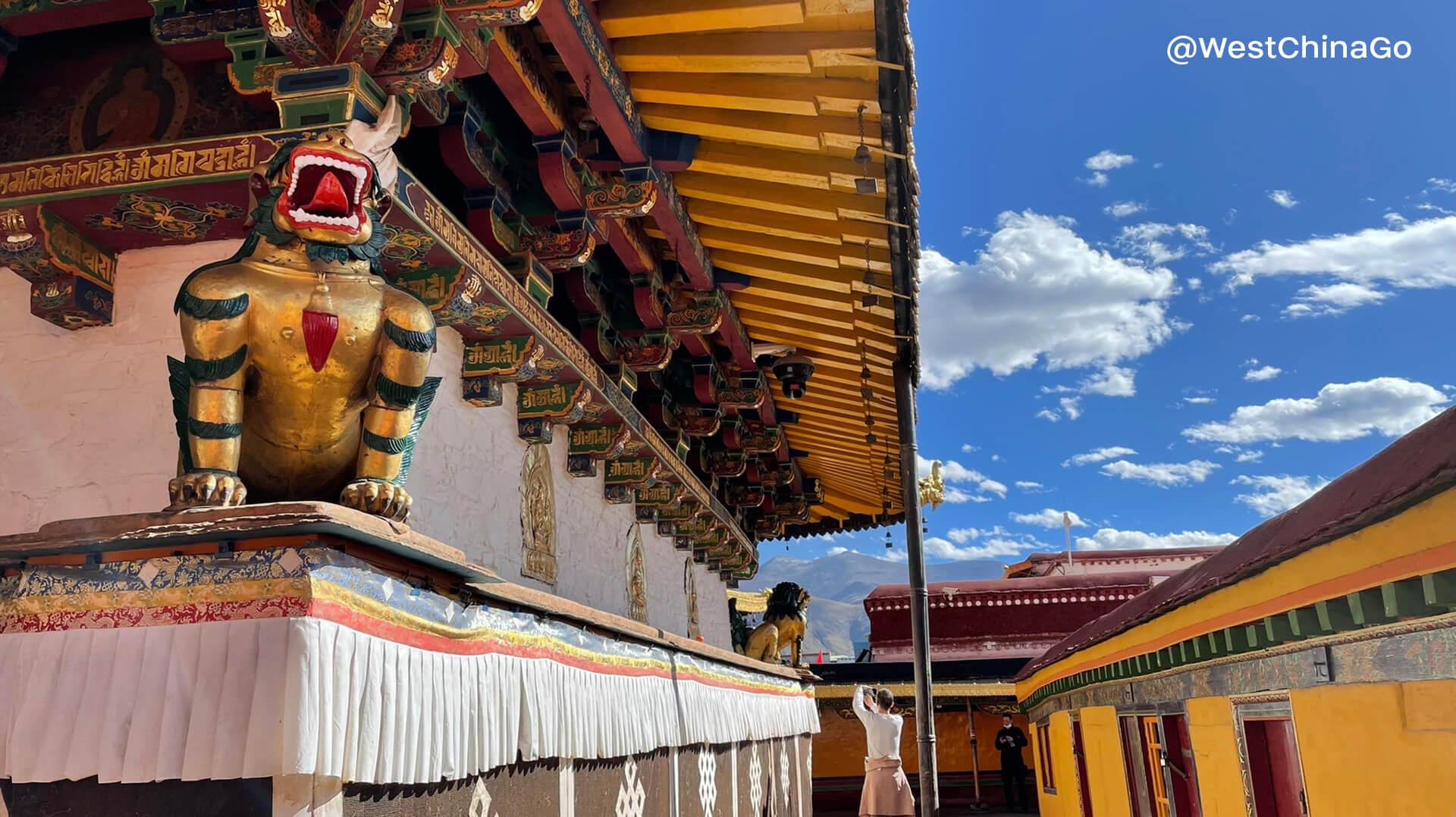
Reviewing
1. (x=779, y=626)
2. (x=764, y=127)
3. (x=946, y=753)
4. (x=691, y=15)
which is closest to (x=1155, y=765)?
(x=764, y=127)

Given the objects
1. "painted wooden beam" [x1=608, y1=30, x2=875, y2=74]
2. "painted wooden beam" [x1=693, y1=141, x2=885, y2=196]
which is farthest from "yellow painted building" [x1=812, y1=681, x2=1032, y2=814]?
"painted wooden beam" [x1=608, y1=30, x2=875, y2=74]

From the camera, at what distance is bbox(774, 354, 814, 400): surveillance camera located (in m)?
8.19

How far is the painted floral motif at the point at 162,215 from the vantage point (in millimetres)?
3500

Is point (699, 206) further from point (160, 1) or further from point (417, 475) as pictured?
point (160, 1)

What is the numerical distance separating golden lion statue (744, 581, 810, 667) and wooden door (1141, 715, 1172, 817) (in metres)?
6.15

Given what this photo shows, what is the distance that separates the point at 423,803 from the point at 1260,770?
3418mm

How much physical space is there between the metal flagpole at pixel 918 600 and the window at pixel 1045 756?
496 cm

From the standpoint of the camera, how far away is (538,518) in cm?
603

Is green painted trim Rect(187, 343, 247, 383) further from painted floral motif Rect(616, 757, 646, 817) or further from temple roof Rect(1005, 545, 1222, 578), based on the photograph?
temple roof Rect(1005, 545, 1222, 578)

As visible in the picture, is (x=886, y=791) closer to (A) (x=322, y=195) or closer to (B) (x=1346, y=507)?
(B) (x=1346, y=507)

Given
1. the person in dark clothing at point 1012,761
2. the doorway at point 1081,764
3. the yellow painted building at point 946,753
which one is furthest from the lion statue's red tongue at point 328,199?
the person in dark clothing at point 1012,761

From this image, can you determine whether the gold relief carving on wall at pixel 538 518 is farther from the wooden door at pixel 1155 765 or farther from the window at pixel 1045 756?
the window at pixel 1045 756

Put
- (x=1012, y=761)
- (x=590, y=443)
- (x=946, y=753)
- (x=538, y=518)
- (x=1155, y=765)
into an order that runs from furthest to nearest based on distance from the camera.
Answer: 1. (x=946, y=753)
2. (x=1012, y=761)
3. (x=590, y=443)
4. (x=1155, y=765)
5. (x=538, y=518)

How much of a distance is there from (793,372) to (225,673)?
249 inches
